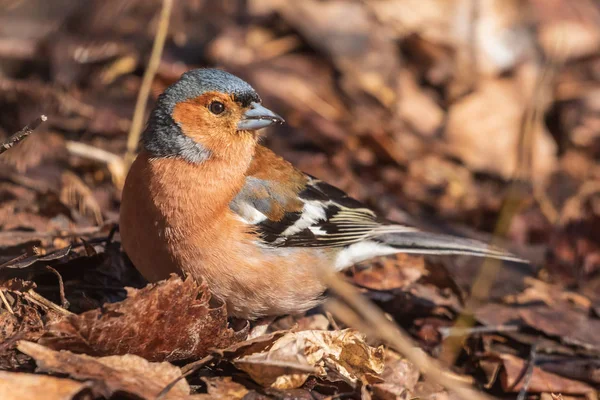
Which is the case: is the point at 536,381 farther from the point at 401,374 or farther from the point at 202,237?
the point at 202,237

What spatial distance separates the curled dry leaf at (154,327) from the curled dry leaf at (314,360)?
0.20 meters

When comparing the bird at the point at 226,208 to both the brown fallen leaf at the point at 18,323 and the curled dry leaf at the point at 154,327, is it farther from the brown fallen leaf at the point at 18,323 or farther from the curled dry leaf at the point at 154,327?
the brown fallen leaf at the point at 18,323

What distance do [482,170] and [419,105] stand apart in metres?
0.97

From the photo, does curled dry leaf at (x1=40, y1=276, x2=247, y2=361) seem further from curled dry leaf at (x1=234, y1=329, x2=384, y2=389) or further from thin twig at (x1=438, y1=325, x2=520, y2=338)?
thin twig at (x1=438, y1=325, x2=520, y2=338)

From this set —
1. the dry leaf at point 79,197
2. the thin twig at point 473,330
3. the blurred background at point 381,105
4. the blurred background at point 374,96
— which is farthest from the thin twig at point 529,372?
the dry leaf at point 79,197

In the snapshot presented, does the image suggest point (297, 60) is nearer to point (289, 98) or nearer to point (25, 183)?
point (289, 98)

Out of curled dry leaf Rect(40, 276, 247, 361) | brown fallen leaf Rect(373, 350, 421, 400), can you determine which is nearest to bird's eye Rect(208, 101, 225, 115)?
curled dry leaf Rect(40, 276, 247, 361)

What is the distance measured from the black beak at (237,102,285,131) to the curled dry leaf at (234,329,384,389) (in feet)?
3.94

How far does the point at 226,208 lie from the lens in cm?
412

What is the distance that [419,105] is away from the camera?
7.98 meters

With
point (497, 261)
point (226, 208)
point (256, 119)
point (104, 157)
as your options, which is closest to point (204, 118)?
point (256, 119)

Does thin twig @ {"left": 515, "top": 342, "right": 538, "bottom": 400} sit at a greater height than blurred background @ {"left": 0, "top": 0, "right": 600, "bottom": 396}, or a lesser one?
lesser

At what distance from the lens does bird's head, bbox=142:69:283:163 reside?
13.7 ft

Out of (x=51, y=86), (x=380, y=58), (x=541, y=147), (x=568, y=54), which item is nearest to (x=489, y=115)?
(x=541, y=147)
